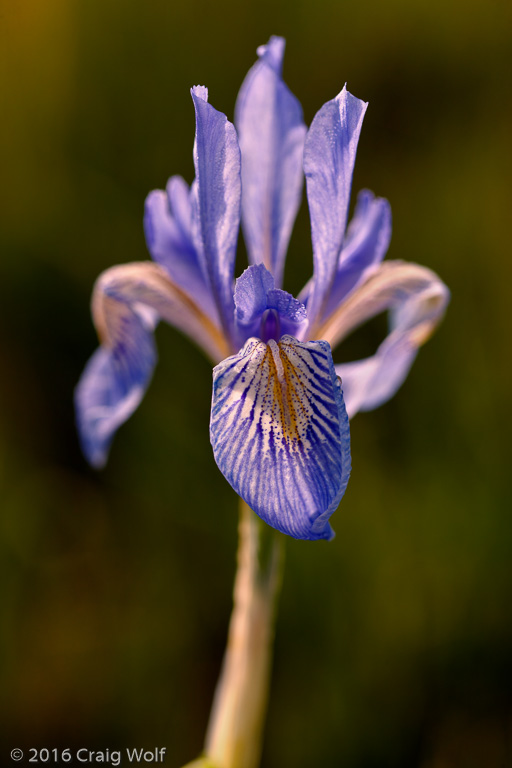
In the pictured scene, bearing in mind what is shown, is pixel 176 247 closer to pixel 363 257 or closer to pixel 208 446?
pixel 363 257

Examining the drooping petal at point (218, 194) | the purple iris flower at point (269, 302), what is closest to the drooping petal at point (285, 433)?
the purple iris flower at point (269, 302)

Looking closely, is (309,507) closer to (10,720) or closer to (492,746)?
(492,746)

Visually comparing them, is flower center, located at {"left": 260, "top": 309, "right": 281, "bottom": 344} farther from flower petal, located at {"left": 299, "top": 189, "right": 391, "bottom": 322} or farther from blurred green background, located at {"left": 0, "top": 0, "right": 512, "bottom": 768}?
blurred green background, located at {"left": 0, "top": 0, "right": 512, "bottom": 768}

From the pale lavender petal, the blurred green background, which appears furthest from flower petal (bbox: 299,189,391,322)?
the blurred green background

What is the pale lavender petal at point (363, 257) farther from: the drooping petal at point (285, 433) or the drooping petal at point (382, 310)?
the drooping petal at point (285, 433)

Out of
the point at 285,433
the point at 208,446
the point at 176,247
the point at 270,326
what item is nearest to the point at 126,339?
the point at 176,247
